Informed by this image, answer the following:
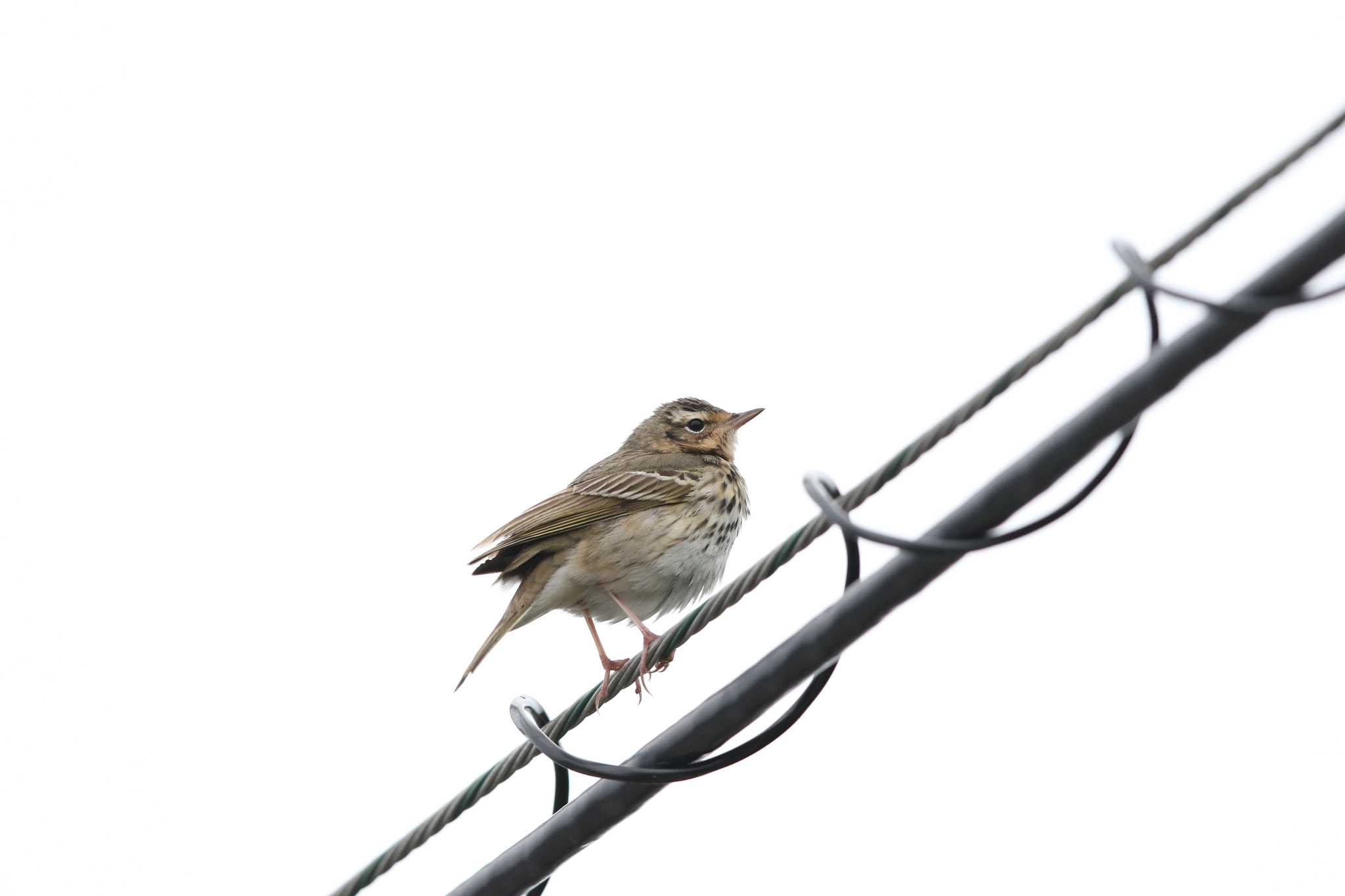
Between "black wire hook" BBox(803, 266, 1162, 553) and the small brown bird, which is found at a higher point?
the small brown bird

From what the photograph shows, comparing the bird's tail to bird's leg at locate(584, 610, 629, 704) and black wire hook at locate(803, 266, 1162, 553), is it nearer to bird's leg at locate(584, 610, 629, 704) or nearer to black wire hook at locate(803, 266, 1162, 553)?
bird's leg at locate(584, 610, 629, 704)

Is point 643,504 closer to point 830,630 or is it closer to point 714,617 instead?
point 714,617

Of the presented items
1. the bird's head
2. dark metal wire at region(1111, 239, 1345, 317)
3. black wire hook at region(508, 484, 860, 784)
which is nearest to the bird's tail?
the bird's head

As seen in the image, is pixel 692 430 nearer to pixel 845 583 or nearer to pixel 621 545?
pixel 621 545

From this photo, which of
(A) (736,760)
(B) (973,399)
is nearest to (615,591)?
(A) (736,760)

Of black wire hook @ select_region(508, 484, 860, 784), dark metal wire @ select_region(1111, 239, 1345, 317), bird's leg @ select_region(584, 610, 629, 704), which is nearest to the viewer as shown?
dark metal wire @ select_region(1111, 239, 1345, 317)

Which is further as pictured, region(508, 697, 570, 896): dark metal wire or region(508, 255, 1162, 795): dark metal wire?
region(508, 697, 570, 896): dark metal wire
